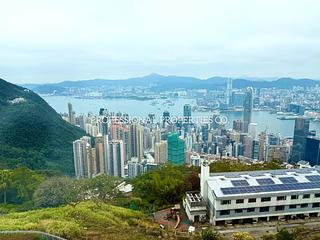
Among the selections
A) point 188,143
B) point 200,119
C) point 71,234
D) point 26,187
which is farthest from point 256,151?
point 71,234

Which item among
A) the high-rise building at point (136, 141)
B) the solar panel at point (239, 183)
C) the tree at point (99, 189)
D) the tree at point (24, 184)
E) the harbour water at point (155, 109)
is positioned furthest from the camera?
the harbour water at point (155, 109)

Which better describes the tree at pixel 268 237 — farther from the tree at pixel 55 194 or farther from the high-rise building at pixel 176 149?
the high-rise building at pixel 176 149

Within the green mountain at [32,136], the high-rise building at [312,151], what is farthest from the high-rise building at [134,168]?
the high-rise building at [312,151]

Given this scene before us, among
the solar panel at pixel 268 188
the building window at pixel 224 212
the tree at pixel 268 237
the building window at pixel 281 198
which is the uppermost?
the solar panel at pixel 268 188

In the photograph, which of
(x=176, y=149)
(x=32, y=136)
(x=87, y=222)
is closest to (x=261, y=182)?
(x=87, y=222)

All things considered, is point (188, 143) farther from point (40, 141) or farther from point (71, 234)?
point (71, 234)

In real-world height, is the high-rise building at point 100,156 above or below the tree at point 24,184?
below
